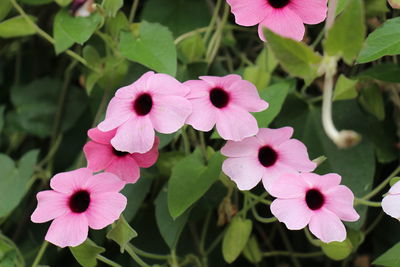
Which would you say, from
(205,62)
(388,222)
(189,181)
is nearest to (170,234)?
(189,181)

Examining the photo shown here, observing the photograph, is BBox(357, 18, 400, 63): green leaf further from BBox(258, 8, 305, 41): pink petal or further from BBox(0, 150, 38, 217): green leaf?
BBox(0, 150, 38, 217): green leaf

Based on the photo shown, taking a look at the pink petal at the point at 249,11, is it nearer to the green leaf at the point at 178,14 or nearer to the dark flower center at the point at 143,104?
the dark flower center at the point at 143,104

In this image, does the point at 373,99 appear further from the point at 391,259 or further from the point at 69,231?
the point at 69,231

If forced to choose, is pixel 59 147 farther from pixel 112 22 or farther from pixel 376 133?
pixel 376 133

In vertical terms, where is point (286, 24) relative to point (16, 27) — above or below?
above

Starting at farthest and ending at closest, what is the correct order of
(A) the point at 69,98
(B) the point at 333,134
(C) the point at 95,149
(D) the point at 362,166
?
(A) the point at 69,98 < (D) the point at 362,166 < (C) the point at 95,149 < (B) the point at 333,134

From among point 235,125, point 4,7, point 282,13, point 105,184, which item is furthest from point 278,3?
point 4,7
